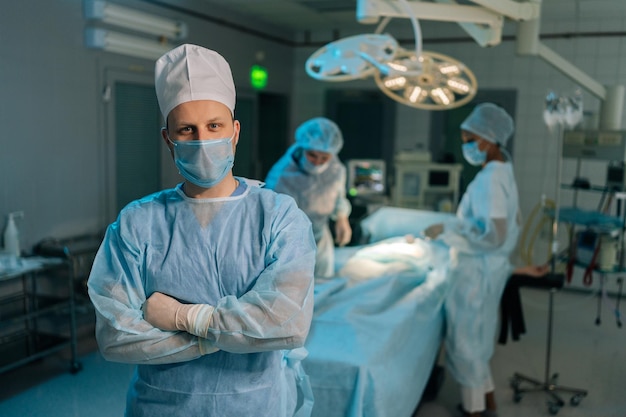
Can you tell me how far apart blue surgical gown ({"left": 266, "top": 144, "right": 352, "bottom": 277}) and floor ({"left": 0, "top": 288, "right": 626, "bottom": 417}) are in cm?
104

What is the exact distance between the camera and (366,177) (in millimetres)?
5391

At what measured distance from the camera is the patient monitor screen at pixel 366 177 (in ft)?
17.6

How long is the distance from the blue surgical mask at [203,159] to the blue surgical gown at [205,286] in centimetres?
8

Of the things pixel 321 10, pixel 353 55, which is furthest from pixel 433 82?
pixel 321 10

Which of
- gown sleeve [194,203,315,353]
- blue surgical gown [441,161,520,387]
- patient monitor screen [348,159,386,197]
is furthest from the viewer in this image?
patient monitor screen [348,159,386,197]

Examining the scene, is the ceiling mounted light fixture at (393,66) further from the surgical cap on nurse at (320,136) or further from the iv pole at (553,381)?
the iv pole at (553,381)

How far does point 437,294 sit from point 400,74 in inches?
45.2

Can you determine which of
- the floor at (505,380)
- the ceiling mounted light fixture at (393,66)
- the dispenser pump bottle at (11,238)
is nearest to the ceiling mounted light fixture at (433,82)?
the ceiling mounted light fixture at (393,66)

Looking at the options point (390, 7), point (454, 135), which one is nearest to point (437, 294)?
point (390, 7)

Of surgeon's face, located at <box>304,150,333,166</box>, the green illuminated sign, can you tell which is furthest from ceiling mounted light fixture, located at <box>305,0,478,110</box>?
the green illuminated sign

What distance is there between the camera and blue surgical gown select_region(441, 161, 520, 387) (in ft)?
9.45

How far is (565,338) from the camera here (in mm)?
4328

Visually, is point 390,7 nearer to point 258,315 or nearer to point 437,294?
point 437,294

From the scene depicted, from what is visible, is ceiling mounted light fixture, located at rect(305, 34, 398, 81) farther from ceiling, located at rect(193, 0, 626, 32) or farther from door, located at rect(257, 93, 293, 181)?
door, located at rect(257, 93, 293, 181)
